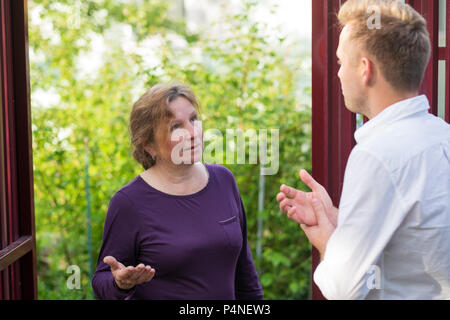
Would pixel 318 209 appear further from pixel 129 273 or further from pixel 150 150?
pixel 150 150

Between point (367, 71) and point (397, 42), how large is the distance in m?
0.10

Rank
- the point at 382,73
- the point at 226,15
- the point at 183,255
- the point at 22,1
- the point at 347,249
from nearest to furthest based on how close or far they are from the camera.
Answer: the point at 347,249, the point at 382,73, the point at 183,255, the point at 22,1, the point at 226,15

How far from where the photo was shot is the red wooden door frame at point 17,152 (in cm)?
246

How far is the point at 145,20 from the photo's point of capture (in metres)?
4.99

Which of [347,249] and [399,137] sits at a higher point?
[399,137]

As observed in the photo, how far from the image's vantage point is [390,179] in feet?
4.16

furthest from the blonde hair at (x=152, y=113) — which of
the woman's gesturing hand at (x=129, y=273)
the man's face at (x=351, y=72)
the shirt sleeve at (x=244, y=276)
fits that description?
the man's face at (x=351, y=72)

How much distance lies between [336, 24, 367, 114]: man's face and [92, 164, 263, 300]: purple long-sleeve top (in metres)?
0.80

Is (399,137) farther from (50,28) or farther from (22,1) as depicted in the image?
(50,28)

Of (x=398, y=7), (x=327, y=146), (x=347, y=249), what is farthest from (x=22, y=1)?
(x=347, y=249)

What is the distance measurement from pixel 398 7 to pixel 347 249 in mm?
615

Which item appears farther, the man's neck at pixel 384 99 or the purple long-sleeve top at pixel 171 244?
the purple long-sleeve top at pixel 171 244

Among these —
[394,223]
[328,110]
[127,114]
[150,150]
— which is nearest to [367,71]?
[394,223]

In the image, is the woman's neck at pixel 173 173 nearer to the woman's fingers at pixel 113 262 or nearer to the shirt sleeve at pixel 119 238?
the shirt sleeve at pixel 119 238
